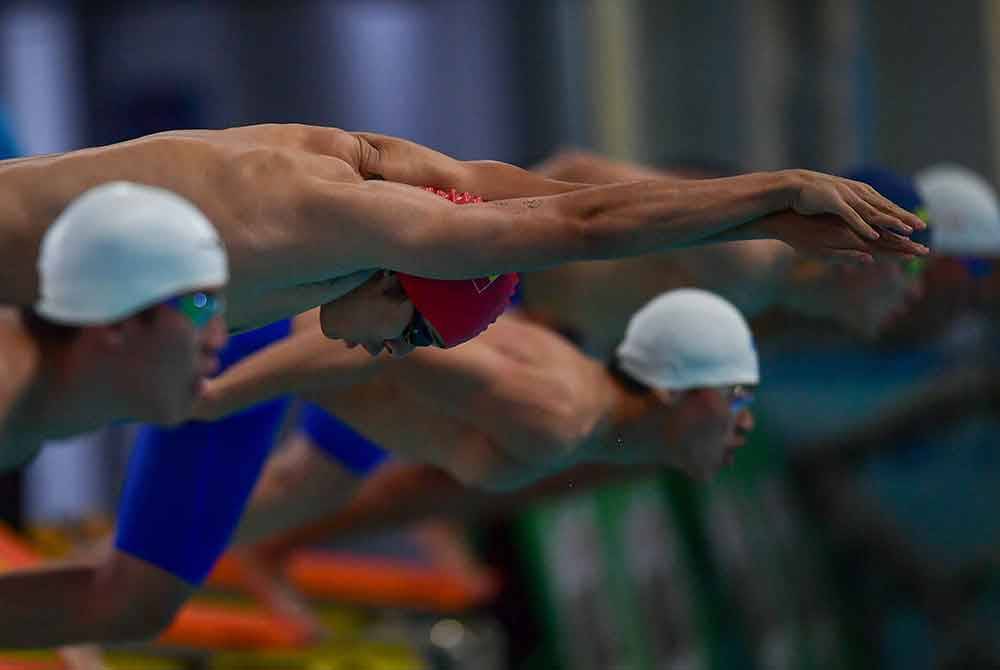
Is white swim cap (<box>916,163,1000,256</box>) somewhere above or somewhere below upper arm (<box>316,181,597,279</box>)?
below

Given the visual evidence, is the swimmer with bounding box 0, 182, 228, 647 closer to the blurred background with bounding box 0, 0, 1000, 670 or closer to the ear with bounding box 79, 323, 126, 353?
the ear with bounding box 79, 323, 126, 353

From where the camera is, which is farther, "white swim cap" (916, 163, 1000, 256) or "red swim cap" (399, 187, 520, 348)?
"white swim cap" (916, 163, 1000, 256)

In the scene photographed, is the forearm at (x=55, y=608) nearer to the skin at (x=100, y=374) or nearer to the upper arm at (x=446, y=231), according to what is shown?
the skin at (x=100, y=374)

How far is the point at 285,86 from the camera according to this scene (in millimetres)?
9820

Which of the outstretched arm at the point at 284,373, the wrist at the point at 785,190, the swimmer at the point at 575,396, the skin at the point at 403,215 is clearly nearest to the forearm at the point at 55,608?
the outstretched arm at the point at 284,373

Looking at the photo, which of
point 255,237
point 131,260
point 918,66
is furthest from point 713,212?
point 918,66

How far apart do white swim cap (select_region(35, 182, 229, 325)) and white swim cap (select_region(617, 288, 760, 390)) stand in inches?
70.4

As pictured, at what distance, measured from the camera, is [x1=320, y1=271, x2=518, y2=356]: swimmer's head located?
3.34 meters

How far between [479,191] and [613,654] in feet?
14.6

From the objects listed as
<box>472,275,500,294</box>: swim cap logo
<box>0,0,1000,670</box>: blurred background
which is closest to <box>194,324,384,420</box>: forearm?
<box>472,275,500,294</box>: swim cap logo

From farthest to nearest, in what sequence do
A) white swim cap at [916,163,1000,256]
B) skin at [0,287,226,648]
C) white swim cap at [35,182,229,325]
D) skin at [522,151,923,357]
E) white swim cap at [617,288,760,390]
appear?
white swim cap at [916,163,1000,256] < skin at [522,151,923,357] < white swim cap at [617,288,760,390] < skin at [0,287,226,648] < white swim cap at [35,182,229,325]

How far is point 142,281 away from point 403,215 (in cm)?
58

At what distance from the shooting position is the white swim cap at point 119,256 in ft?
8.72

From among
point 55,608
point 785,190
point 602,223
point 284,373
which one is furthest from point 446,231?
point 55,608
